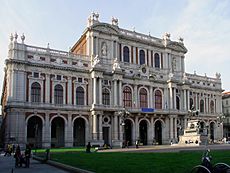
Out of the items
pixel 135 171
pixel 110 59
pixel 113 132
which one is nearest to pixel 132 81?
pixel 110 59

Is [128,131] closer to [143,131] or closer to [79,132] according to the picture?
[143,131]

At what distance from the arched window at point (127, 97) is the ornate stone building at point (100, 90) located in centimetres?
22

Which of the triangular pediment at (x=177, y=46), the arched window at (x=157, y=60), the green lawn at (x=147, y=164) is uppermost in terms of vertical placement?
the triangular pediment at (x=177, y=46)

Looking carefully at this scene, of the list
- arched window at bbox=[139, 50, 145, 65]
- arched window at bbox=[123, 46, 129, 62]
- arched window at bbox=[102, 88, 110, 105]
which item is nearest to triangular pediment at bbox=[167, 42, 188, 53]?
arched window at bbox=[139, 50, 145, 65]

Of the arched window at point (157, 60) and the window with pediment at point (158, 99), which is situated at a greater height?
the arched window at point (157, 60)

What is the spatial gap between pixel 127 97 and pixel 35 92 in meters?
20.1

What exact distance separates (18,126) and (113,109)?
61.5ft

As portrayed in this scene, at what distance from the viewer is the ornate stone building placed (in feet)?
175

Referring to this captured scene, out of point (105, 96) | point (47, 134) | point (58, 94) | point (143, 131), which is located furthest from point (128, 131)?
point (47, 134)

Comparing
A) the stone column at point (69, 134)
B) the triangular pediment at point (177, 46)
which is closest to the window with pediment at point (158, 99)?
the triangular pediment at point (177, 46)

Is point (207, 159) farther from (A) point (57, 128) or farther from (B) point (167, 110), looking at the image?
(B) point (167, 110)

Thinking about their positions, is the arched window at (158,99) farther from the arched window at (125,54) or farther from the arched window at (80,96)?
the arched window at (80,96)

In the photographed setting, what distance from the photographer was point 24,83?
Result: 5303 centimetres

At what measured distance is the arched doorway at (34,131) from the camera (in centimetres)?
5419
